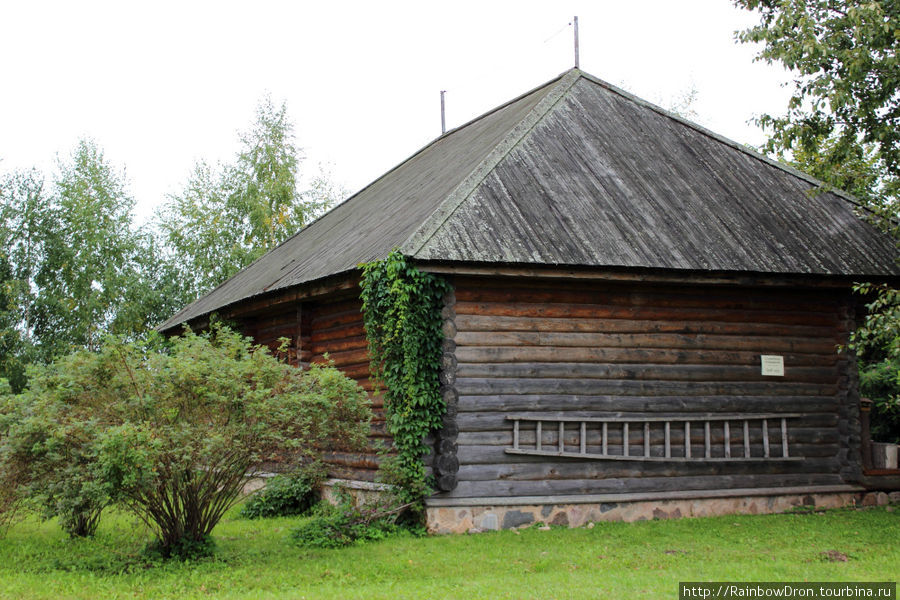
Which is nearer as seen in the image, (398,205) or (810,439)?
(810,439)

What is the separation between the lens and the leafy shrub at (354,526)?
991cm

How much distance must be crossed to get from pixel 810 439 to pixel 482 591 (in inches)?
268

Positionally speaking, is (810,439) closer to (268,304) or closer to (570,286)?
(570,286)

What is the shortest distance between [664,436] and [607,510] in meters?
1.30

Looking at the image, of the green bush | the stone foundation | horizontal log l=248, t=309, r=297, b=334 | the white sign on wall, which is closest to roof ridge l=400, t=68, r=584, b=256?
the stone foundation

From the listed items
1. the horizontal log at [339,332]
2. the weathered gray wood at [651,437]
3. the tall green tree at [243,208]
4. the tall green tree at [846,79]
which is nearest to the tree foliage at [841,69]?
the tall green tree at [846,79]

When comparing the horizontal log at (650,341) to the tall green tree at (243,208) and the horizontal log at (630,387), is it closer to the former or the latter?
the horizontal log at (630,387)

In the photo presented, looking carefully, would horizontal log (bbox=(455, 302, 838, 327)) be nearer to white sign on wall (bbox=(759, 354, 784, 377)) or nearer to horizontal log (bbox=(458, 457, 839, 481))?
white sign on wall (bbox=(759, 354, 784, 377))

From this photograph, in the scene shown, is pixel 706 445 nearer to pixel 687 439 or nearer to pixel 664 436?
pixel 687 439

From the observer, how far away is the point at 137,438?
26.2 ft

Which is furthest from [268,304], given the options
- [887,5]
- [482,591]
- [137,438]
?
[887,5]

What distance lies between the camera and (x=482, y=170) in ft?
39.3

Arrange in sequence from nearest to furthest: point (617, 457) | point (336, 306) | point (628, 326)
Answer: point (617, 457)
point (628, 326)
point (336, 306)

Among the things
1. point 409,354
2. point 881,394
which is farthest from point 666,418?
point 881,394
